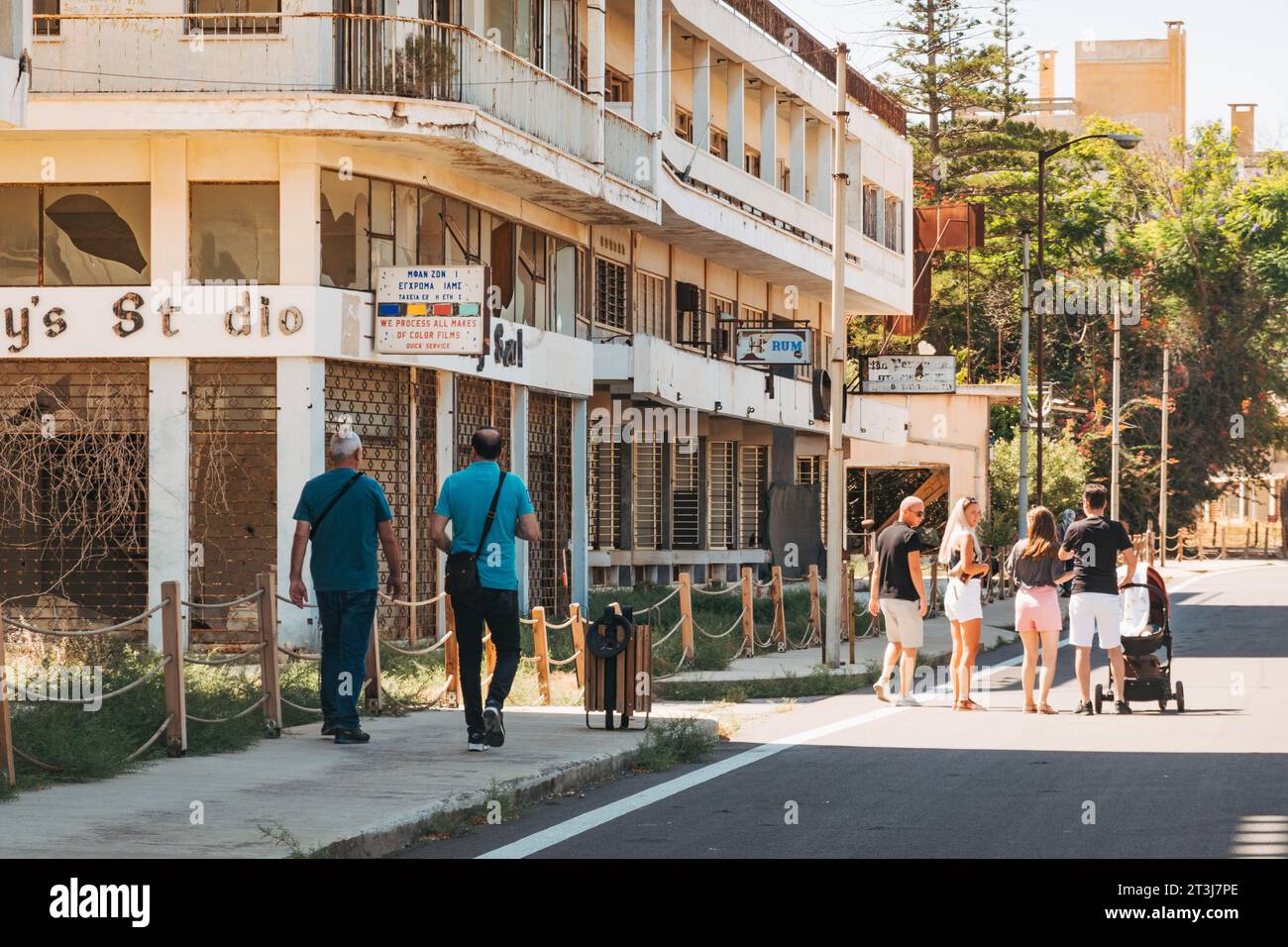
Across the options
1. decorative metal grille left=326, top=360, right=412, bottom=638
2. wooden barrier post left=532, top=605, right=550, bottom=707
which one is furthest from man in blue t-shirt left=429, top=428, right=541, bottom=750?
decorative metal grille left=326, top=360, right=412, bottom=638

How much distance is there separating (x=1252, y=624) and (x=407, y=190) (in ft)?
54.9

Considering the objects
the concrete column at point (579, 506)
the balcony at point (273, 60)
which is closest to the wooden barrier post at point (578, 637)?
the balcony at point (273, 60)

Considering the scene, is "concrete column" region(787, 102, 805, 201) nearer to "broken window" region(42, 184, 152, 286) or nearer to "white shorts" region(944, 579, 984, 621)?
"broken window" region(42, 184, 152, 286)

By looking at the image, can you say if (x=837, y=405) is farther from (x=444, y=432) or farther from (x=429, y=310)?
(x=444, y=432)

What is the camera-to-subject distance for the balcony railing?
21.9 metres

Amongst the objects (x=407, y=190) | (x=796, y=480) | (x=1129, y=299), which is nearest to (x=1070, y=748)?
(x=407, y=190)

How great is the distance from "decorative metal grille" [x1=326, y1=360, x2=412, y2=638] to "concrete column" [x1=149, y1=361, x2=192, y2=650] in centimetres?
167

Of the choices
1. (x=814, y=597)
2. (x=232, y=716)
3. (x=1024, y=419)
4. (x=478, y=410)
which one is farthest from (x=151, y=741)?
(x=1024, y=419)

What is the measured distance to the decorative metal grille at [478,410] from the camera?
82.2 ft

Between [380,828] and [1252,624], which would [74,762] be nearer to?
[380,828]

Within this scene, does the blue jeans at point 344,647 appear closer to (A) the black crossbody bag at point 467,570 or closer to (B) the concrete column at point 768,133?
(A) the black crossbody bag at point 467,570

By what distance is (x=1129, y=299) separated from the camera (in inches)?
2982

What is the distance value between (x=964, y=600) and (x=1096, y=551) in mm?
1324
